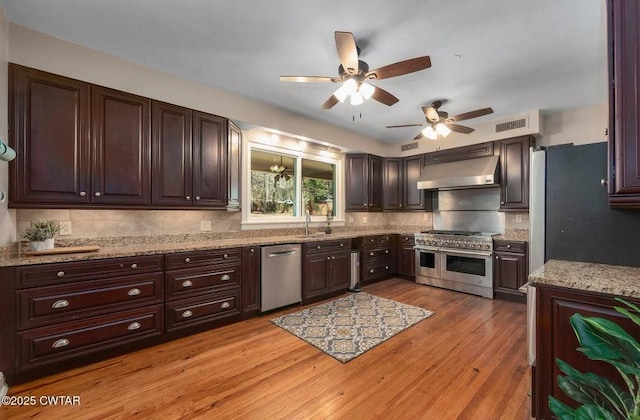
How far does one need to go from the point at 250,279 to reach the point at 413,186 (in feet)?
11.8

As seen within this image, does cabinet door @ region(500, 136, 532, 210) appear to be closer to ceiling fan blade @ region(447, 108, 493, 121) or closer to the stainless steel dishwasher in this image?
ceiling fan blade @ region(447, 108, 493, 121)

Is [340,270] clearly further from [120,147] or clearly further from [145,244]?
[120,147]

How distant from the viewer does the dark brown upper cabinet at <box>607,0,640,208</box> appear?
1.27 m

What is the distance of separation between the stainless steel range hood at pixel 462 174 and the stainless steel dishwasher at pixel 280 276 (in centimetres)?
272

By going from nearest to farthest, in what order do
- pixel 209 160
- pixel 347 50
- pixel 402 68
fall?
1. pixel 347 50
2. pixel 402 68
3. pixel 209 160

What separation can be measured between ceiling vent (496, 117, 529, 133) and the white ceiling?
23.1 inches

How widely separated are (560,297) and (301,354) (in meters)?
1.91

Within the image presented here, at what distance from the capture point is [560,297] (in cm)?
143

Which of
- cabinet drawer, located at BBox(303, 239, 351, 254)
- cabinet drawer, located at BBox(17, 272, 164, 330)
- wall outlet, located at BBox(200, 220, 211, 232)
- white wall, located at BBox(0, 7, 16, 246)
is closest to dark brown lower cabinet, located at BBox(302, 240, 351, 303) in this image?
cabinet drawer, located at BBox(303, 239, 351, 254)

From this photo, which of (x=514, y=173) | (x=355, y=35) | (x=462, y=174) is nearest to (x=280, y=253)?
(x=355, y=35)

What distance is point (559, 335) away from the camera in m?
1.44

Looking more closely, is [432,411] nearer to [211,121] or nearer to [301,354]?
[301,354]

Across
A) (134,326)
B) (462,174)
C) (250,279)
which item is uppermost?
(462,174)

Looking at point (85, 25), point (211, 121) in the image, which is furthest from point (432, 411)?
point (85, 25)
